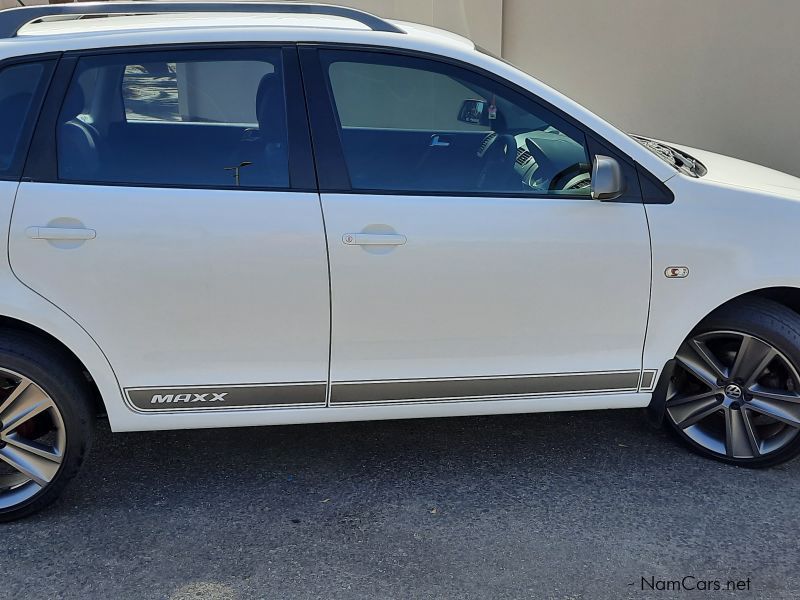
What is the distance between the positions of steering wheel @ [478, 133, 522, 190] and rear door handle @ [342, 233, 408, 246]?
412 millimetres

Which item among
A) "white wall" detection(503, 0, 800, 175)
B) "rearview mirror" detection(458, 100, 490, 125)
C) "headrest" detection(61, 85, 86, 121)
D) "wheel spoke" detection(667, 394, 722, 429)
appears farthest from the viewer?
"white wall" detection(503, 0, 800, 175)

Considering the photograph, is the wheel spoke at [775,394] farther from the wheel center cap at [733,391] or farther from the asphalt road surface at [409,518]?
the asphalt road surface at [409,518]

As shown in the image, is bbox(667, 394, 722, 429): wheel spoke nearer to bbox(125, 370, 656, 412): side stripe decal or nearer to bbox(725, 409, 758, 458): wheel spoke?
bbox(725, 409, 758, 458): wheel spoke

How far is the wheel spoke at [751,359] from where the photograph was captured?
11.8 ft

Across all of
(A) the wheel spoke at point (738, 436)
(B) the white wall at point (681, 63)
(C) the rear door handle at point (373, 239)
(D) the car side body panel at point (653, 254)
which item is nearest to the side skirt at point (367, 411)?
(D) the car side body panel at point (653, 254)

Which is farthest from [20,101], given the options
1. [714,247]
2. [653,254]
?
[714,247]

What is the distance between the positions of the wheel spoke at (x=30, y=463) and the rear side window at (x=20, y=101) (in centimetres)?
114

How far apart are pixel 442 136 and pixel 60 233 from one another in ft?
5.02

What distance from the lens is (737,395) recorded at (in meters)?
3.69

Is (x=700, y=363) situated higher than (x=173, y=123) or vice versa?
(x=173, y=123)

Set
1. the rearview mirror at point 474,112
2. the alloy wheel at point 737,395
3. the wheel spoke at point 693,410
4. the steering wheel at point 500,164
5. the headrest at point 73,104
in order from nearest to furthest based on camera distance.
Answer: the headrest at point 73,104
the steering wheel at point 500,164
the rearview mirror at point 474,112
the alloy wheel at point 737,395
the wheel spoke at point 693,410

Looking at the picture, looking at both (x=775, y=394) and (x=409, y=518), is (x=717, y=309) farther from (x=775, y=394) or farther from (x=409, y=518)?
(x=409, y=518)

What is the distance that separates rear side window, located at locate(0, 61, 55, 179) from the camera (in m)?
3.14

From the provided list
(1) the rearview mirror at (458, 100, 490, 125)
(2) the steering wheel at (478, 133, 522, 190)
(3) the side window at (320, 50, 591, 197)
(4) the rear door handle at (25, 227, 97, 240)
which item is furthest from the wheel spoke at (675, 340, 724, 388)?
(4) the rear door handle at (25, 227, 97, 240)
